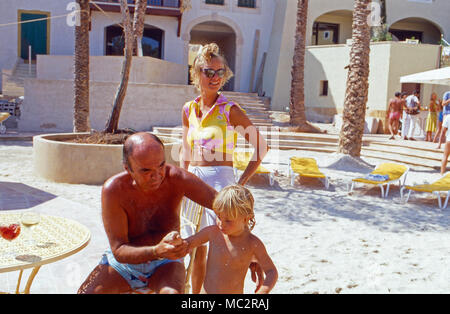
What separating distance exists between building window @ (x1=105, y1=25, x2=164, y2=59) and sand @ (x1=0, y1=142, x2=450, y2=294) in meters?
15.1

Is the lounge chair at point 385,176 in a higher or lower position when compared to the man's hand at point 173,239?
lower

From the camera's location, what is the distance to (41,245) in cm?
261

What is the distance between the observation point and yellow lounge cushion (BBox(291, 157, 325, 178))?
8.27 meters

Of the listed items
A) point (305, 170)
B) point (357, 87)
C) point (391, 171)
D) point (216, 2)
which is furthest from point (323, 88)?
point (391, 171)

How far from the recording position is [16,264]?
7.55ft

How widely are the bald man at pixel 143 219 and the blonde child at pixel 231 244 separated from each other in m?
0.15

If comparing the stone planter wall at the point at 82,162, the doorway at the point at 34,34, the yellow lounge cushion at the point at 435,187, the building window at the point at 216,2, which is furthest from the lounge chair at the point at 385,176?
the doorway at the point at 34,34

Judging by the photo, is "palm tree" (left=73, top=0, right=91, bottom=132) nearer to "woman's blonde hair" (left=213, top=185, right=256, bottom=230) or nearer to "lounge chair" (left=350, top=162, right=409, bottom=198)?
"lounge chair" (left=350, top=162, right=409, bottom=198)

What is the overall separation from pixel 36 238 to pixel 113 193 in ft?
3.07

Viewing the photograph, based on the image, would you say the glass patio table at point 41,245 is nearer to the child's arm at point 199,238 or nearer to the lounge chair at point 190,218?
the lounge chair at point 190,218

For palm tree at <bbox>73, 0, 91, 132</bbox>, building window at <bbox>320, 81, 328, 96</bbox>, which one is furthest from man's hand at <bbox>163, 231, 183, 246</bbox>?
building window at <bbox>320, 81, 328, 96</bbox>

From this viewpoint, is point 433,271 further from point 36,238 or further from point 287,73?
point 287,73

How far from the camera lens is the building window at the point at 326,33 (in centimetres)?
2422

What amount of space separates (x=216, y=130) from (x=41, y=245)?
1.23 metres
